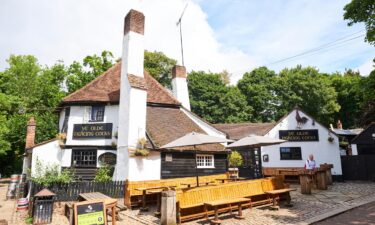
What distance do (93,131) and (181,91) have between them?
8612 mm

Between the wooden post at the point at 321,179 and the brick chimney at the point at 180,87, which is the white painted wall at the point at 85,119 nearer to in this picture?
the brick chimney at the point at 180,87

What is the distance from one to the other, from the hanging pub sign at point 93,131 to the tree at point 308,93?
91.9 feet

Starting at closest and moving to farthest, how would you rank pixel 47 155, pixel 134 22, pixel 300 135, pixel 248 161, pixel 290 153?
pixel 134 22 < pixel 47 155 < pixel 300 135 < pixel 290 153 < pixel 248 161

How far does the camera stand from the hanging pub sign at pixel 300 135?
2150 centimetres

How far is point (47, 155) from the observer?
16.8 meters

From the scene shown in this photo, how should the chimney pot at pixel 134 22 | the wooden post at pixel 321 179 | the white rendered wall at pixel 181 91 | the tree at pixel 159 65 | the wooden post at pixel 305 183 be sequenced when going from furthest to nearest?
the tree at pixel 159 65 → the white rendered wall at pixel 181 91 → the chimney pot at pixel 134 22 → the wooden post at pixel 321 179 → the wooden post at pixel 305 183

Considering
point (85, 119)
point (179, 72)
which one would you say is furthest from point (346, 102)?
point (85, 119)

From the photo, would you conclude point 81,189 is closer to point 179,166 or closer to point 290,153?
point 179,166

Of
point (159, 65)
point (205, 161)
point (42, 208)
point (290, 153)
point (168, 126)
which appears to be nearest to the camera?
point (42, 208)

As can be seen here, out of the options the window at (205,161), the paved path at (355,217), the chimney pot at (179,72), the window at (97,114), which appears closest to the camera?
the paved path at (355,217)

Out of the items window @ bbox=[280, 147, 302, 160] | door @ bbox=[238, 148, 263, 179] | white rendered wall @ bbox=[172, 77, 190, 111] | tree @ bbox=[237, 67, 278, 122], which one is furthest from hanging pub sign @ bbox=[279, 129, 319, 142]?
tree @ bbox=[237, 67, 278, 122]

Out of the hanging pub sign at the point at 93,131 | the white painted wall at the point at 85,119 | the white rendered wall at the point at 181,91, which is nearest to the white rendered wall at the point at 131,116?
the white painted wall at the point at 85,119

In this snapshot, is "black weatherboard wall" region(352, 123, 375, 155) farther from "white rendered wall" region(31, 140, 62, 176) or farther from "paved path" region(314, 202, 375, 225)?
"white rendered wall" region(31, 140, 62, 176)

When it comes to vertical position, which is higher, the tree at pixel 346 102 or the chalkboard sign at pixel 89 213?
the tree at pixel 346 102
